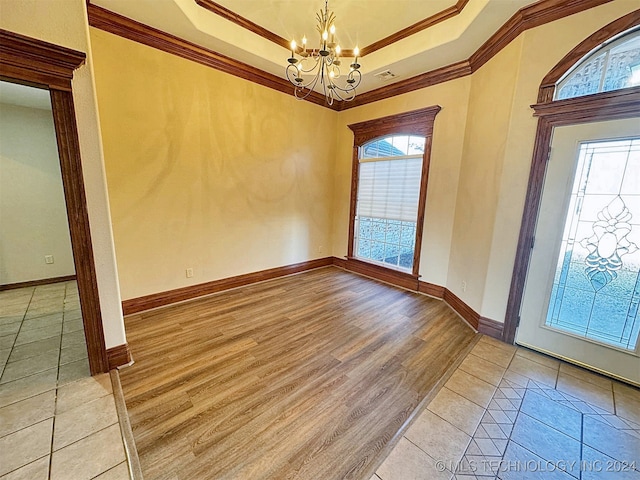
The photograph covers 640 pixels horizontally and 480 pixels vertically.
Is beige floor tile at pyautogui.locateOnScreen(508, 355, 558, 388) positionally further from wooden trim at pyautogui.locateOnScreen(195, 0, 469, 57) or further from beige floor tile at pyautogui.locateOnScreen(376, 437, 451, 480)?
wooden trim at pyautogui.locateOnScreen(195, 0, 469, 57)

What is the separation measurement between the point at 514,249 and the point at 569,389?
119 cm

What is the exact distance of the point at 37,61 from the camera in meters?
1.49

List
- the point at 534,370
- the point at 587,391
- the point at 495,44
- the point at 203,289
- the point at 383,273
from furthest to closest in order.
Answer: the point at 383,273 < the point at 203,289 < the point at 495,44 < the point at 534,370 < the point at 587,391

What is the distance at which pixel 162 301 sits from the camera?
3111mm

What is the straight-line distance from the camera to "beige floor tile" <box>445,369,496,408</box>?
1.86 meters

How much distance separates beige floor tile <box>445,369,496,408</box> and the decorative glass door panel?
102cm

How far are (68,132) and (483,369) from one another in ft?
11.8

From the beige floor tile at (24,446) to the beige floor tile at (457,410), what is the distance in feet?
7.63

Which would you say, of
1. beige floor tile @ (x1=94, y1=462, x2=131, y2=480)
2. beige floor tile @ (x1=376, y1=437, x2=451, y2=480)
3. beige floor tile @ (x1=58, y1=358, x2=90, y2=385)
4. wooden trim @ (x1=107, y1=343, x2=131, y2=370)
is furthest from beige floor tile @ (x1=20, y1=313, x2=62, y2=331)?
beige floor tile @ (x1=376, y1=437, x2=451, y2=480)

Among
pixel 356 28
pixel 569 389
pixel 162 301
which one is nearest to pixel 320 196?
pixel 356 28

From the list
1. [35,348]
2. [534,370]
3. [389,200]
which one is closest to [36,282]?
[35,348]

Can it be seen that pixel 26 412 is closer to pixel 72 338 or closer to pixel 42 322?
pixel 72 338

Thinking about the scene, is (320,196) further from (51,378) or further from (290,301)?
(51,378)

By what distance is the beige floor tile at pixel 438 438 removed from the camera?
1.45 meters
